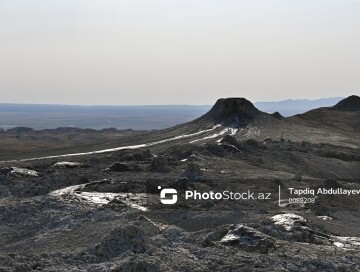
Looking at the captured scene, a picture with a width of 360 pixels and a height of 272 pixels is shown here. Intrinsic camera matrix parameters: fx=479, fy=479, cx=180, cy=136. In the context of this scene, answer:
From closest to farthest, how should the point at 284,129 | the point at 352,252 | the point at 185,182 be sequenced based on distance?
1. the point at 352,252
2. the point at 185,182
3. the point at 284,129

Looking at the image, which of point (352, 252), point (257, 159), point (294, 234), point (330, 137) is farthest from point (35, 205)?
point (330, 137)

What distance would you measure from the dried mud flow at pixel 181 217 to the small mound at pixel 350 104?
5057 cm

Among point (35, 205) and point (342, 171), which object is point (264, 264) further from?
point (342, 171)

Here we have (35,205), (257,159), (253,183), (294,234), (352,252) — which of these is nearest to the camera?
(352,252)

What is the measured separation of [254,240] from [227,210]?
3.82 metres

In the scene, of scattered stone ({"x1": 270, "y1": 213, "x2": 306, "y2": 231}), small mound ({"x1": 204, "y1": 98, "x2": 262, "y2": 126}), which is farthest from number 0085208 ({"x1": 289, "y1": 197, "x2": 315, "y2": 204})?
small mound ({"x1": 204, "y1": 98, "x2": 262, "y2": 126})

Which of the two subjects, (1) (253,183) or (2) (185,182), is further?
(1) (253,183)

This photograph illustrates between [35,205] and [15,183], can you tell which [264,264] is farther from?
[15,183]

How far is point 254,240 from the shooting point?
1286 cm

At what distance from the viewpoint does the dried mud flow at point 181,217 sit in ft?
39.9

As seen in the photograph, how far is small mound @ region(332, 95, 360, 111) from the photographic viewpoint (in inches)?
3145

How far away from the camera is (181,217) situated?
15961 millimetres

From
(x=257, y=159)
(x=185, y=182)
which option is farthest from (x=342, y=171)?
(x=185, y=182)

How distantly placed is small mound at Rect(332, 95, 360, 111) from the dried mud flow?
166 ft
